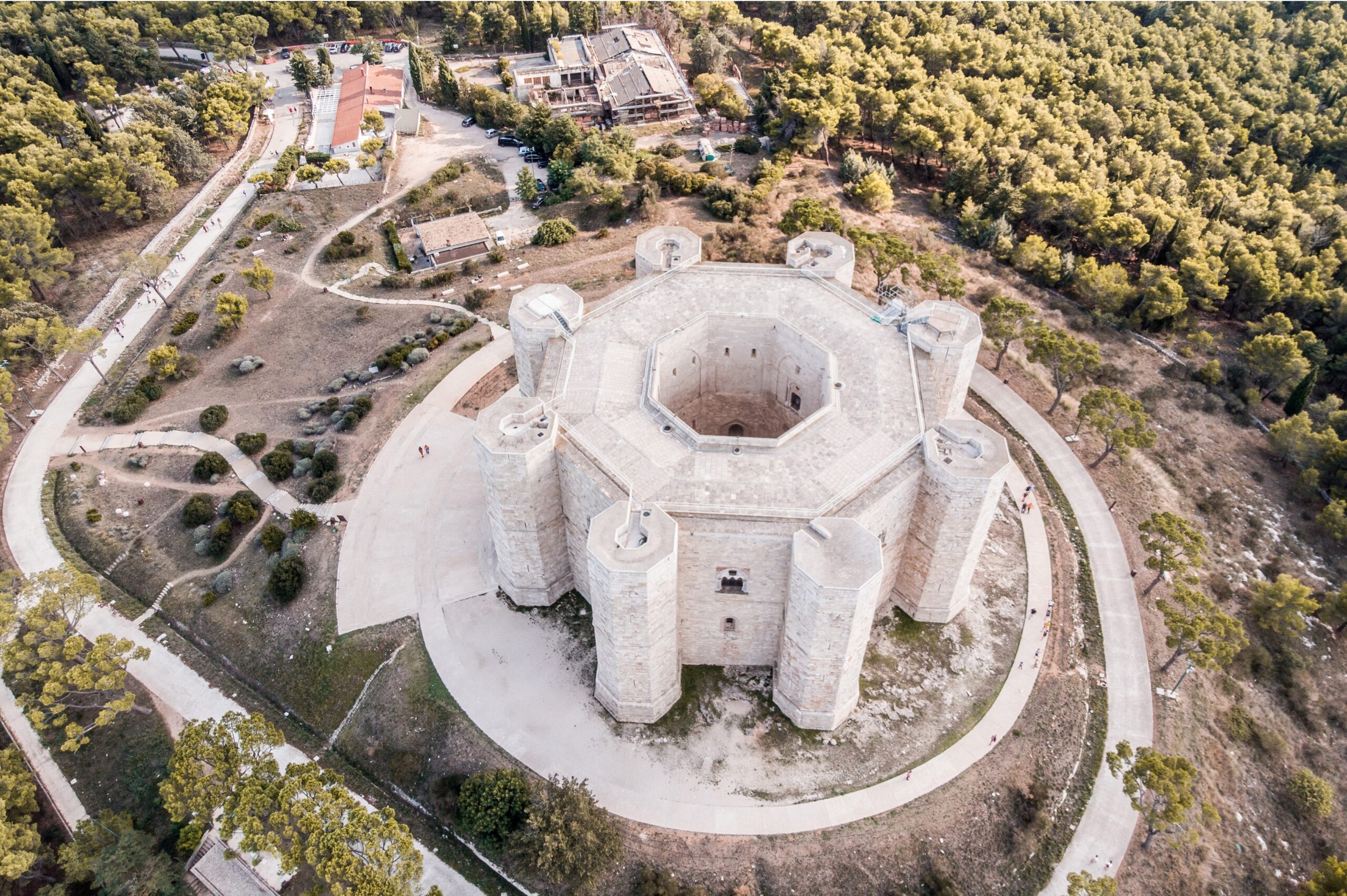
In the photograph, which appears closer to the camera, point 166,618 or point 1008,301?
point 166,618

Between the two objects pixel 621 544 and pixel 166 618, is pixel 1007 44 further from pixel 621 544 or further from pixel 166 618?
pixel 166 618

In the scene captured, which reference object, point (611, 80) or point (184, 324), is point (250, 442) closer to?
point (184, 324)

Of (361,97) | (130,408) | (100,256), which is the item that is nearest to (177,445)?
(130,408)

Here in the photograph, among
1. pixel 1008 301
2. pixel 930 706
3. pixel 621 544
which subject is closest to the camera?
pixel 621 544

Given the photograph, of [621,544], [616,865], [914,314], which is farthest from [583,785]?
[914,314]

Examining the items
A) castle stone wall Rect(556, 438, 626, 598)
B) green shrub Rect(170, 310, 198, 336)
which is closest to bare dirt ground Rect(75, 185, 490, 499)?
green shrub Rect(170, 310, 198, 336)
